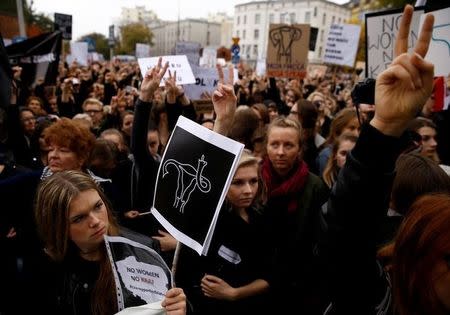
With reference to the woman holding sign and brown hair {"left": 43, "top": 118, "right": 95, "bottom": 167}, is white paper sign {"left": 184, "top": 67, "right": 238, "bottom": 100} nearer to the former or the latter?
brown hair {"left": 43, "top": 118, "right": 95, "bottom": 167}

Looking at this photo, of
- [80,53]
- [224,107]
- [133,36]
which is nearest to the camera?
[224,107]

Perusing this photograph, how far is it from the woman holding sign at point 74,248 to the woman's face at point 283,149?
140 cm

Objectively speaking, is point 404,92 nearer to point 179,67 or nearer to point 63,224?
point 63,224

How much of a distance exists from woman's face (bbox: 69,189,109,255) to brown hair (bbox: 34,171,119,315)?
0.02 meters

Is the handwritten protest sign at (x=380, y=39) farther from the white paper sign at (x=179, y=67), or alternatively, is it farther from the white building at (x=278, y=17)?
the white building at (x=278, y=17)

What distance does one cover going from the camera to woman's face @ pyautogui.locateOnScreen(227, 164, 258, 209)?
2.43 meters

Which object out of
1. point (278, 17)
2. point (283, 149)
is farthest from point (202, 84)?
point (278, 17)

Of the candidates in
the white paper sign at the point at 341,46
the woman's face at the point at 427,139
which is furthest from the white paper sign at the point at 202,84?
the white paper sign at the point at 341,46

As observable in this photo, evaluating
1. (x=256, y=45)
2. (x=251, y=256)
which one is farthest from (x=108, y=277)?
(x=256, y=45)

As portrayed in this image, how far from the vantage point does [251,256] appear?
7.66ft

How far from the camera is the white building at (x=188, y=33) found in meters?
106

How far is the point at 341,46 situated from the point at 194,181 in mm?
8715

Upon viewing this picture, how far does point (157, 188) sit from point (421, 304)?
1.12 meters

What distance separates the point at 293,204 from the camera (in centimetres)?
294
